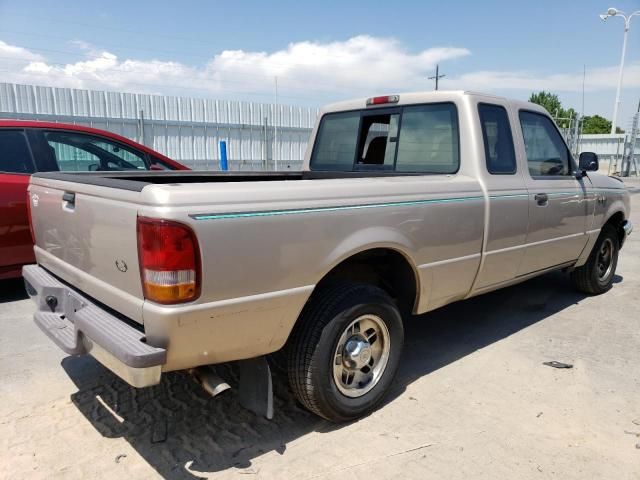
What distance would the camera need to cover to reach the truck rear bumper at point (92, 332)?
2178mm

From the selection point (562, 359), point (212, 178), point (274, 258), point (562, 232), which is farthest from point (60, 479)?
point (562, 232)

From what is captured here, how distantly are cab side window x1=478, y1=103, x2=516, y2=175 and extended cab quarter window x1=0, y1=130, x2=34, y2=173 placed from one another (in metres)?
4.33

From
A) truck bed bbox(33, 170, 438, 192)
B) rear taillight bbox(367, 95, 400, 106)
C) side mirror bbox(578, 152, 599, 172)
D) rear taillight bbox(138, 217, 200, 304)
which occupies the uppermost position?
rear taillight bbox(367, 95, 400, 106)

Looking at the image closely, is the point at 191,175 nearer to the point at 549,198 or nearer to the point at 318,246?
the point at 318,246

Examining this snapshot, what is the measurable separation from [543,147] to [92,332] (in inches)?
150

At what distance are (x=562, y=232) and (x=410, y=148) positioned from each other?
162 cm

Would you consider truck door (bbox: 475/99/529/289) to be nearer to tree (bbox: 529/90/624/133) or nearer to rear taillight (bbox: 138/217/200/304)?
rear taillight (bbox: 138/217/200/304)

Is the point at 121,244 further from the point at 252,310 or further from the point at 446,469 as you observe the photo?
the point at 446,469

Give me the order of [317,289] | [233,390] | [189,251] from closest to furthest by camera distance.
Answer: [189,251] → [317,289] → [233,390]

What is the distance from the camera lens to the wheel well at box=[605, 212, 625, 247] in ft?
18.0

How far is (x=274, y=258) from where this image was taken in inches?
94.0

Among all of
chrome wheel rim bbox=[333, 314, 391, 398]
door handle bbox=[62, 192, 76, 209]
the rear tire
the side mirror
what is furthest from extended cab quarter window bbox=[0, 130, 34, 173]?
the rear tire

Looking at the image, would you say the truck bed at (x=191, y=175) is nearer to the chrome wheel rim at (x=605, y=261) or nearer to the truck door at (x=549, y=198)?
the truck door at (x=549, y=198)

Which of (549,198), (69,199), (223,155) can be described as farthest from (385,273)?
(223,155)
